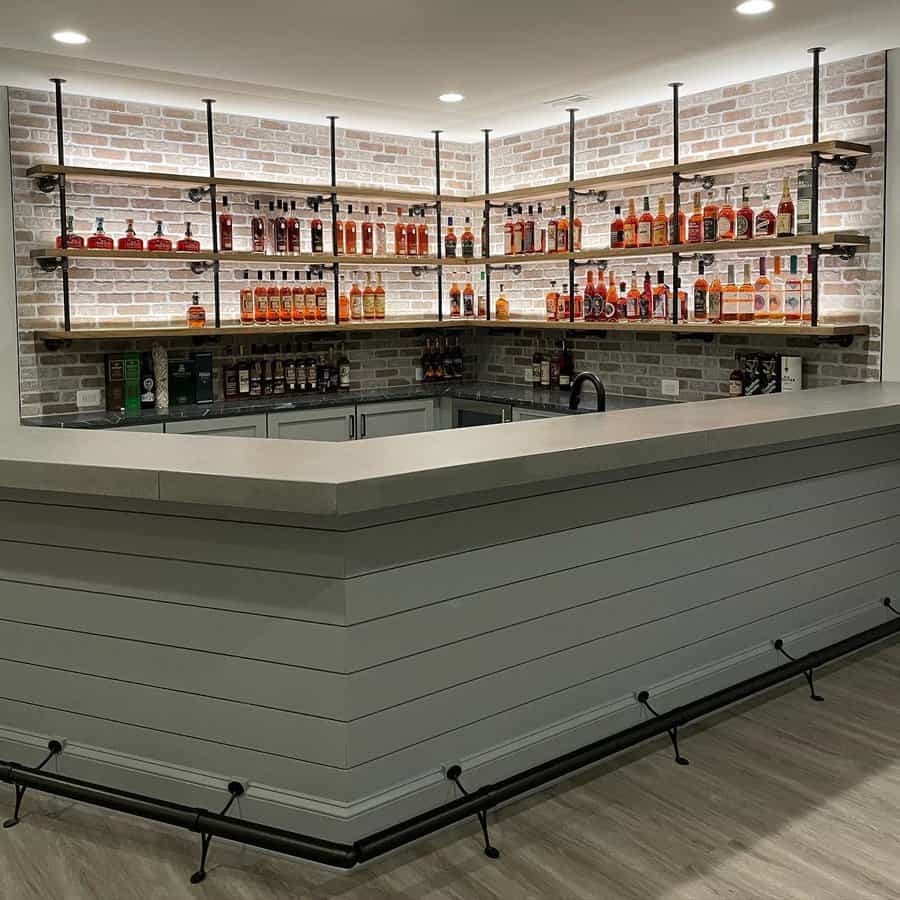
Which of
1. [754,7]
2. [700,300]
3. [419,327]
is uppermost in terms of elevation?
[754,7]

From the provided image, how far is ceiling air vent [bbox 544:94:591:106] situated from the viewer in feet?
18.5

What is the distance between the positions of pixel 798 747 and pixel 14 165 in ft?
15.4

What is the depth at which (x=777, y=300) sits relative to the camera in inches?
207

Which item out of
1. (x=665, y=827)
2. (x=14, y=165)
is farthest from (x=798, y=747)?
(x=14, y=165)

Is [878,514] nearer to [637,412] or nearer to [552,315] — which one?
[637,412]

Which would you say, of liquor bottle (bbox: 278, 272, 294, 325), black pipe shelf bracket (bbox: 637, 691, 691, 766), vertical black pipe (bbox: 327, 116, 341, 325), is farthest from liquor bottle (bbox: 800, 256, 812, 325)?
liquor bottle (bbox: 278, 272, 294, 325)

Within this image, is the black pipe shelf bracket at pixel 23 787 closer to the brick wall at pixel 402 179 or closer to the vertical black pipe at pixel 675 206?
the brick wall at pixel 402 179

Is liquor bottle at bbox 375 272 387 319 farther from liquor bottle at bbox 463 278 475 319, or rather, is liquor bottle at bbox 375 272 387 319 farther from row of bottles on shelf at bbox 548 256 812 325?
row of bottles on shelf at bbox 548 256 812 325

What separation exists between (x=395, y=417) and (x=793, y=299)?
8.22 ft

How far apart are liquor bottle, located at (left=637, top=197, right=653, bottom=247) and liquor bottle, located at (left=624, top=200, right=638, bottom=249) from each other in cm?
4

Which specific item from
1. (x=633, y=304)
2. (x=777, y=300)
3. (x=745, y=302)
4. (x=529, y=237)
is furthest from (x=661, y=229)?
(x=529, y=237)

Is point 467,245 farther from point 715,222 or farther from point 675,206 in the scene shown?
point 715,222

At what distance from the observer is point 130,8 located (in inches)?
153

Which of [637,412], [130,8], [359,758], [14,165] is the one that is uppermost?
[130,8]
